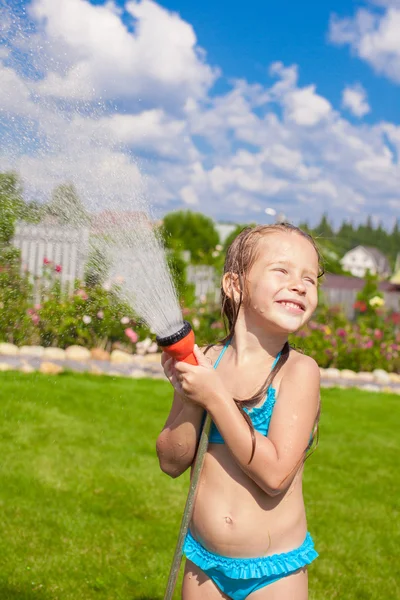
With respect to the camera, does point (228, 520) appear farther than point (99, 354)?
No

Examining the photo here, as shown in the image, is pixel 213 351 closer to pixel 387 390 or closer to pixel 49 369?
pixel 49 369

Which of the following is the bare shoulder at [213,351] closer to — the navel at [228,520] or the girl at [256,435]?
the girl at [256,435]

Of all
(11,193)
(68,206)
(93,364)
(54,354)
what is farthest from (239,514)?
(54,354)

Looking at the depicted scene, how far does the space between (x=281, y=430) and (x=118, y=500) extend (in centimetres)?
312

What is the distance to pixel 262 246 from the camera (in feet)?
7.09

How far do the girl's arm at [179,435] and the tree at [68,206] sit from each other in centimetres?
63

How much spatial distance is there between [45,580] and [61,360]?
592 centimetres

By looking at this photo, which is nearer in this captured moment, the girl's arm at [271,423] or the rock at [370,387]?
the girl's arm at [271,423]

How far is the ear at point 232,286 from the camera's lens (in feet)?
7.30

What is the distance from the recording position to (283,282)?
2080 millimetres

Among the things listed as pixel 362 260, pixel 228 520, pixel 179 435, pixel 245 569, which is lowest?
pixel 245 569

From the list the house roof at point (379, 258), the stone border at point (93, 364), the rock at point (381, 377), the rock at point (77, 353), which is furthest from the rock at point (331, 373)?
the house roof at point (379, 258)

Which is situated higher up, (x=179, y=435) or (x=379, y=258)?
(x=379, y=258)

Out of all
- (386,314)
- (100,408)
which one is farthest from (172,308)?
(386,314)
